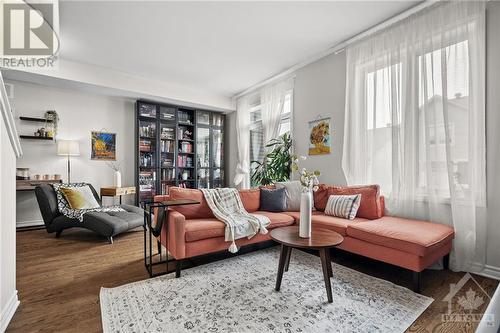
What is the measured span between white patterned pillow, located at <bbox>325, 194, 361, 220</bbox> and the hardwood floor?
1.63 feet

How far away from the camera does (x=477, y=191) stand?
2354 millimetres

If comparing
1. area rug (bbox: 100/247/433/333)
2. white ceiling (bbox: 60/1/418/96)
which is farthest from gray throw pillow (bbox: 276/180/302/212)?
white ceiling (bbox: 60/1/418/96)

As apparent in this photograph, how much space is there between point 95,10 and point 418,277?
4.23m

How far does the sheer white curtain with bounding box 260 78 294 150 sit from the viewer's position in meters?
4.59

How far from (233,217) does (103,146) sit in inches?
144

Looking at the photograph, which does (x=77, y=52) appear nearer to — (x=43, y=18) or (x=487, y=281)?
(x=43, y=18)

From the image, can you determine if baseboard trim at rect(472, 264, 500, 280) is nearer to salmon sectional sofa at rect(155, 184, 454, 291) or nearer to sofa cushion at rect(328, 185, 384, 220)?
salmon sectional sofa at rect(155, 184, 454, 291)

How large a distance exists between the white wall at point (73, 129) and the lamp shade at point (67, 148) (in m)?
0.33

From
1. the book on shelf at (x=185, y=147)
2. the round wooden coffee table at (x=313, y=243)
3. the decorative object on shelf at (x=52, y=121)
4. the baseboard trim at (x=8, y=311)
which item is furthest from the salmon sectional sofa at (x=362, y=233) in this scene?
the decorative object on shelf at (x=52, y=121)

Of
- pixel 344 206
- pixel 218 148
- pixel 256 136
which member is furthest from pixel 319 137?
pixel 218 148

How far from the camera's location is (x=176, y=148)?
546 centimetres

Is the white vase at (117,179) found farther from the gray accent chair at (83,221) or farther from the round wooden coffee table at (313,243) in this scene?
the round wooden coffee table at (313,243)

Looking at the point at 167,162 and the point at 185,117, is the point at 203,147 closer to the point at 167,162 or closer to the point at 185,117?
the point at 185,117

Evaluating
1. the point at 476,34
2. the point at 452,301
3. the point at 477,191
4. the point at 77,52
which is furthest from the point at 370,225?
the point at 77,52
